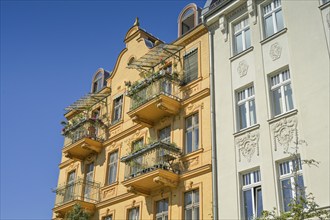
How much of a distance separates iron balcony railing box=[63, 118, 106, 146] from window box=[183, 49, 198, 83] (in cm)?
650

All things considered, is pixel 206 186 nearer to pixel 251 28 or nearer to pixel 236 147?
pixel 236 147

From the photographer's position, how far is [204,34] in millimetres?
21281

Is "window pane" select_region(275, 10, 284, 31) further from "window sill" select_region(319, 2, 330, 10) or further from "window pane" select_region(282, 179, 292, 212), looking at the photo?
"window pane" select_region(282, 179, 292, 212)

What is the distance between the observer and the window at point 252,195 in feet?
50.2

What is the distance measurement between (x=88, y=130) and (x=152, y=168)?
301 inches

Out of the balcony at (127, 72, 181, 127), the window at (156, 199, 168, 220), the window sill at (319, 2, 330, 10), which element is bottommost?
the window at (156, 199, 168, 220)

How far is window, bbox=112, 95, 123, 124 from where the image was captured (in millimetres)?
25109

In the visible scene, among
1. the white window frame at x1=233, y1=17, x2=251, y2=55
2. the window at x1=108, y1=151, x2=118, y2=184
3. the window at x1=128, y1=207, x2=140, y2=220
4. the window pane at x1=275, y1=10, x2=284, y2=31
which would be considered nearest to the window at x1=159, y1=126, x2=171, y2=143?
the window at x1=128, y1=207, x2=140, y2=220

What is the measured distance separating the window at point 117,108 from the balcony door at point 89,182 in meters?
2.97

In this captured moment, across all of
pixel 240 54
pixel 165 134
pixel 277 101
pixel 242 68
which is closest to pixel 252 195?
pixel 277 101

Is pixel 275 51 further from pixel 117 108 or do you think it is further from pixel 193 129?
pixel 117 108

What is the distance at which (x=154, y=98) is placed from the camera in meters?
20.1

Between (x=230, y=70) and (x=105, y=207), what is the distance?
30.9 ft

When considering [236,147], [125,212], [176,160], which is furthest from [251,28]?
[125,212]
